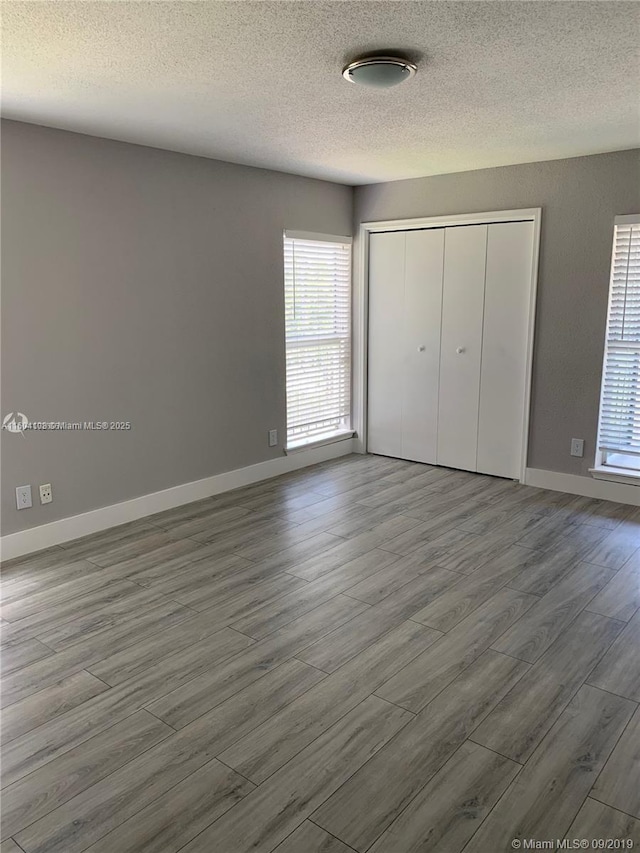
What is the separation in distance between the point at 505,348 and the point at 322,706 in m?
3.30

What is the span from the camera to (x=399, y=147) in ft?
12.9

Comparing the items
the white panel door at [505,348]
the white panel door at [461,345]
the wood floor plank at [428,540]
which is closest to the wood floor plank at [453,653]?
the wood floor plank at [428,540]

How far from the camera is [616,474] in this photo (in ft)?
14.3

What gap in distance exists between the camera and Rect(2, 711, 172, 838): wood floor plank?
71.2 inches

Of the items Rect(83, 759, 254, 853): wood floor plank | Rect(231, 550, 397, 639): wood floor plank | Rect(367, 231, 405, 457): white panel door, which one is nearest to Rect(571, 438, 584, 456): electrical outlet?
Rect(367, 231, 405, 457): white panel door

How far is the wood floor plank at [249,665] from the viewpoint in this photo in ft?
7.39

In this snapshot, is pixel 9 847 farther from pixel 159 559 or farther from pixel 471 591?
pixel 471 591

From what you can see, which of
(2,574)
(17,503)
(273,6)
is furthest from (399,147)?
(2,574)

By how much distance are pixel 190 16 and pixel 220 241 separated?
2.37m

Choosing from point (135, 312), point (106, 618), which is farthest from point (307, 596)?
point (135, 312)

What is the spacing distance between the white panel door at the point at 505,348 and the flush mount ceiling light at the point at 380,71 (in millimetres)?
2303

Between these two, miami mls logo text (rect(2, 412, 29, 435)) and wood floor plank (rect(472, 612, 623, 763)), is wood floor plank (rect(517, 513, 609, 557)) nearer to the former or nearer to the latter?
wood floor plank (rect(472, 612, 623, 763))

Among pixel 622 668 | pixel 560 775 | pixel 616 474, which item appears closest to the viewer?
pixel 560 775

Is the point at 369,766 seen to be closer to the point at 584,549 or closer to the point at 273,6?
the point at 584,549
